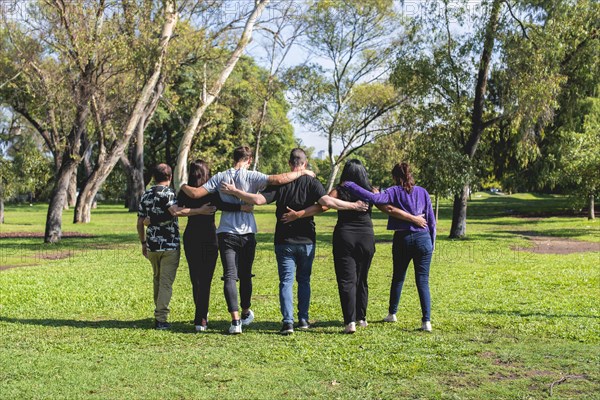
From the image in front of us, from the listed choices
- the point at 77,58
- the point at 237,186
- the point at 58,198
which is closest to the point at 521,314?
the point at 237,186

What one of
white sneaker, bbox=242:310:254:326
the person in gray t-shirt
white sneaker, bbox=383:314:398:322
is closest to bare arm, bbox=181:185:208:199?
the person in gray t-shirt

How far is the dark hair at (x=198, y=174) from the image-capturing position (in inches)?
336

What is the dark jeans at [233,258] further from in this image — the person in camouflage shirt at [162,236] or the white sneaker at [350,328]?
the white sneaker at [350,328]

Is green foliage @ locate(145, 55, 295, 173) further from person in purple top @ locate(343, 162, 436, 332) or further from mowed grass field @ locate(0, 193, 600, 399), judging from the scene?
person in purple top @ locate(343, 162, 436, 332)

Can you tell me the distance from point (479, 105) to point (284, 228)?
1771 cm

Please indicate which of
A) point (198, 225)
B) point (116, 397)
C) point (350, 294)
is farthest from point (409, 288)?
point (116, 397)

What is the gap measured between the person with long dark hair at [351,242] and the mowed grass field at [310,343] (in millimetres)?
382

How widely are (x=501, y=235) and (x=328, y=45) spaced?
21388 mm

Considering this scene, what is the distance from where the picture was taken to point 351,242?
27.6 ft

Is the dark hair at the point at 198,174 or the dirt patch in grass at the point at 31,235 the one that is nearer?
the dark hair at the point at 198,174

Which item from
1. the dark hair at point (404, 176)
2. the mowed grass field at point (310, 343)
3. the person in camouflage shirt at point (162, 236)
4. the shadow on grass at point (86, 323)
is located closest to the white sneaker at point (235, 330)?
the mowed grass field at point (310, 343)

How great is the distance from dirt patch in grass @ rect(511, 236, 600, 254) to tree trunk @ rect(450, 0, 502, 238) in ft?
8.18

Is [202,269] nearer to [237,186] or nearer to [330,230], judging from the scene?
[237,186]

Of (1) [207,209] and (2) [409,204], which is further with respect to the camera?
(2) [409,204]
